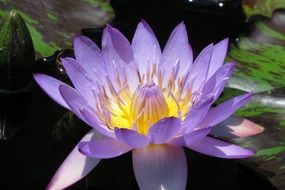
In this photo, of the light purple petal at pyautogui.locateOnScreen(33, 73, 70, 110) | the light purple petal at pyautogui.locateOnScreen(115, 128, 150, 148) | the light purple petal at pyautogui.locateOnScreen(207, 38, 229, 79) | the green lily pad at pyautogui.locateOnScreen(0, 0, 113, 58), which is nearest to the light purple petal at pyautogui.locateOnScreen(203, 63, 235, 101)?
the light purple petal at pyautogui.locateOnScreen(207, 38, 229, 79)

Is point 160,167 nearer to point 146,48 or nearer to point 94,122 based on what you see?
point 94,122

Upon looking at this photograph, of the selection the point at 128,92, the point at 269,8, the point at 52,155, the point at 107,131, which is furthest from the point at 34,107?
the point at 269,8

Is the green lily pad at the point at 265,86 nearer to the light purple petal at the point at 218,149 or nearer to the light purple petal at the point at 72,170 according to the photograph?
the light purple petal at the point at 218,149

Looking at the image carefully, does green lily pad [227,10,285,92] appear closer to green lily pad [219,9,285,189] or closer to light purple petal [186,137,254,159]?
green lily pad [219,9,285,189]

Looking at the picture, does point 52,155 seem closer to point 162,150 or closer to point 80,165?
point 80,165

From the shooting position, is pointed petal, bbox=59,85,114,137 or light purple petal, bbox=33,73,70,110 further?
light purple petal, bbox=33,73,70,110

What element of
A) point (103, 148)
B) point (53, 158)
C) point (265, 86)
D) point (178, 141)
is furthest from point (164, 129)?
point (265, 86)
